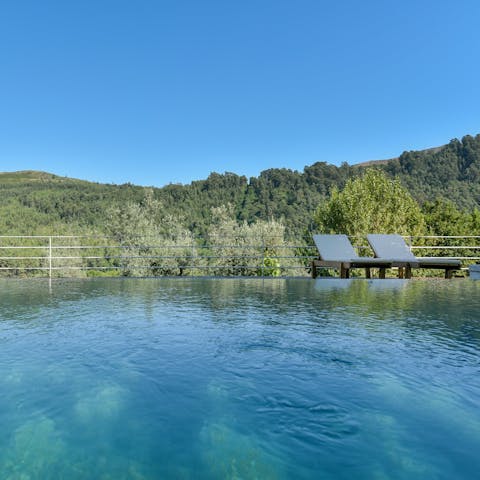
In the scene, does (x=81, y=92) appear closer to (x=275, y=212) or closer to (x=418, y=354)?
(x=275, y=212)

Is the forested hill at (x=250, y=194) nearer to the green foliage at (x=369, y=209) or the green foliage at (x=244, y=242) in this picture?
the green foliage at (x=244, y=242)

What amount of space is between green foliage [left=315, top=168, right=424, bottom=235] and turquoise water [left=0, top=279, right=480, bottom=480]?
13.1m

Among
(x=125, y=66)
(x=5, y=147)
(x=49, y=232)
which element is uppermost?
(x=125, y=66)

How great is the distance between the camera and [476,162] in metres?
60.0

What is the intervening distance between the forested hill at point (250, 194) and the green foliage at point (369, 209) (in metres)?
22.5

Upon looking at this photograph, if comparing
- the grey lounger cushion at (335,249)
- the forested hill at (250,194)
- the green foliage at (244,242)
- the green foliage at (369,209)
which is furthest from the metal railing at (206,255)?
the forested hill at (250,194)

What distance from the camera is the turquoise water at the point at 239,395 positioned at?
1.71 meters

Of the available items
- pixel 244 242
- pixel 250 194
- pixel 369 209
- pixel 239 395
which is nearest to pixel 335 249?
pixel 239 395

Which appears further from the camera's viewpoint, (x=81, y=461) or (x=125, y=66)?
(x=125, y=66)

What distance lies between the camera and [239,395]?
2365mm

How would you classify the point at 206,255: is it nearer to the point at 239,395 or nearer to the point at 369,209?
the point at 369,209

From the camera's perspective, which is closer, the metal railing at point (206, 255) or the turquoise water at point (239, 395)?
the turquoise water at point (239, 395)

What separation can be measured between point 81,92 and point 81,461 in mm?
31942

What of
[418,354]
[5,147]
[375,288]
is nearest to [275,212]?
[5,147]
